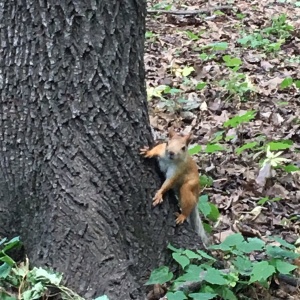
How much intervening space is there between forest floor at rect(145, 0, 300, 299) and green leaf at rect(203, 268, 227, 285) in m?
0.49

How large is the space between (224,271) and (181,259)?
12.1 inches

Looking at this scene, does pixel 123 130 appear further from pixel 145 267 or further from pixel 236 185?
pixel 236 185

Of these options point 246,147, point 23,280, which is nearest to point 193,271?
point 23,280

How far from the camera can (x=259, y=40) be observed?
26.5 ft

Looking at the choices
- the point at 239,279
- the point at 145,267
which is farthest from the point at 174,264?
the point at 239,279

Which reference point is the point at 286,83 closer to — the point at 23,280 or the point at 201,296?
the point at 201,296

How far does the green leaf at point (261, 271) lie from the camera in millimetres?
3000

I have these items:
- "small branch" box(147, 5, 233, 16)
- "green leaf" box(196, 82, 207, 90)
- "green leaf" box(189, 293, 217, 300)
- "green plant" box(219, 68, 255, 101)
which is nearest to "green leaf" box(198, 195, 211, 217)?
"green leaf" box(189, 293, 217, 300)

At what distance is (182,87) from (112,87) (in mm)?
3568

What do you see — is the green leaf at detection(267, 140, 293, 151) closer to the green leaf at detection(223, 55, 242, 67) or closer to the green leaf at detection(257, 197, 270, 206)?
the green leaf at detection(257, 197, 270, 206)

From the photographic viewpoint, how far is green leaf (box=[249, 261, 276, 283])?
9.84 ft

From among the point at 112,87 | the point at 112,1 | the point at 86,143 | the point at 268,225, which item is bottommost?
the point at 268,225

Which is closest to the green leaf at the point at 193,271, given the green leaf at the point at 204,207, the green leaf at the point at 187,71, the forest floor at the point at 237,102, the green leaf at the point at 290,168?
the forest floor at the point at 237,102

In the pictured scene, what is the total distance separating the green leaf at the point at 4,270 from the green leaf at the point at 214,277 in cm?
105
